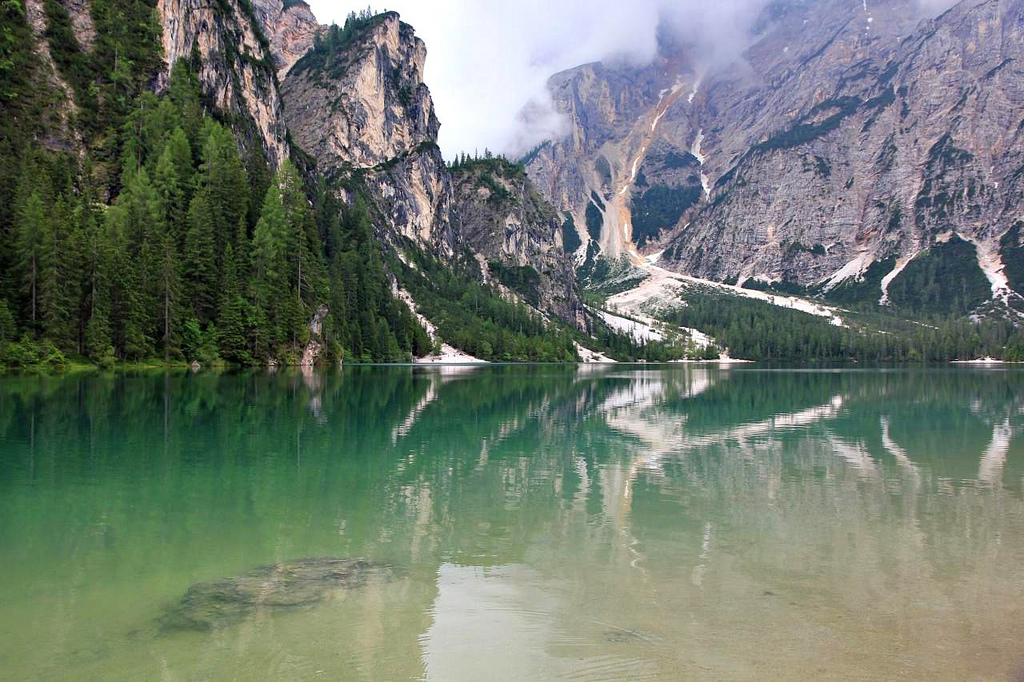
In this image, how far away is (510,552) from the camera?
12938 mm

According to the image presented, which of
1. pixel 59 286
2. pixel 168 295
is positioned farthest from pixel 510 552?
pixel 168 295

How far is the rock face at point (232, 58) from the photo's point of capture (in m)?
118

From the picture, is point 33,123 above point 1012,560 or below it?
above

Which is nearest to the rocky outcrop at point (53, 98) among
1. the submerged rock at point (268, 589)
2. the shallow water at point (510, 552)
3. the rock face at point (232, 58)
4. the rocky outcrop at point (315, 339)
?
the rock face at point (232, 58)

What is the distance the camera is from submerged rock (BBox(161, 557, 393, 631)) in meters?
9.16

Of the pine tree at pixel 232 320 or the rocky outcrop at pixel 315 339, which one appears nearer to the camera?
the pine tree at pixel 232 320

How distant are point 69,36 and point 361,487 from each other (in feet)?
375

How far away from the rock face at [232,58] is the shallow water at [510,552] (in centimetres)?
11058

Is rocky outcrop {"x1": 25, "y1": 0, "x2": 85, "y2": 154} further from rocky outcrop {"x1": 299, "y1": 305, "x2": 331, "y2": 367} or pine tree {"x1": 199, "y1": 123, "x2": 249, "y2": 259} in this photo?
rocky outcrop {"x1": 299, "y1": 305, "x2": 331, "y2": 367}

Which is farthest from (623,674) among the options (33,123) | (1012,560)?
(33,123)

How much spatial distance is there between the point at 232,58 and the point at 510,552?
5708 inches

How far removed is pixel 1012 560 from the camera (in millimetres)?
12688

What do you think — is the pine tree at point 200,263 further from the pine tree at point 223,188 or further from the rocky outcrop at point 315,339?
the rocky outcrop at point 315,339

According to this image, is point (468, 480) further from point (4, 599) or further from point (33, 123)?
point (33, 123)
